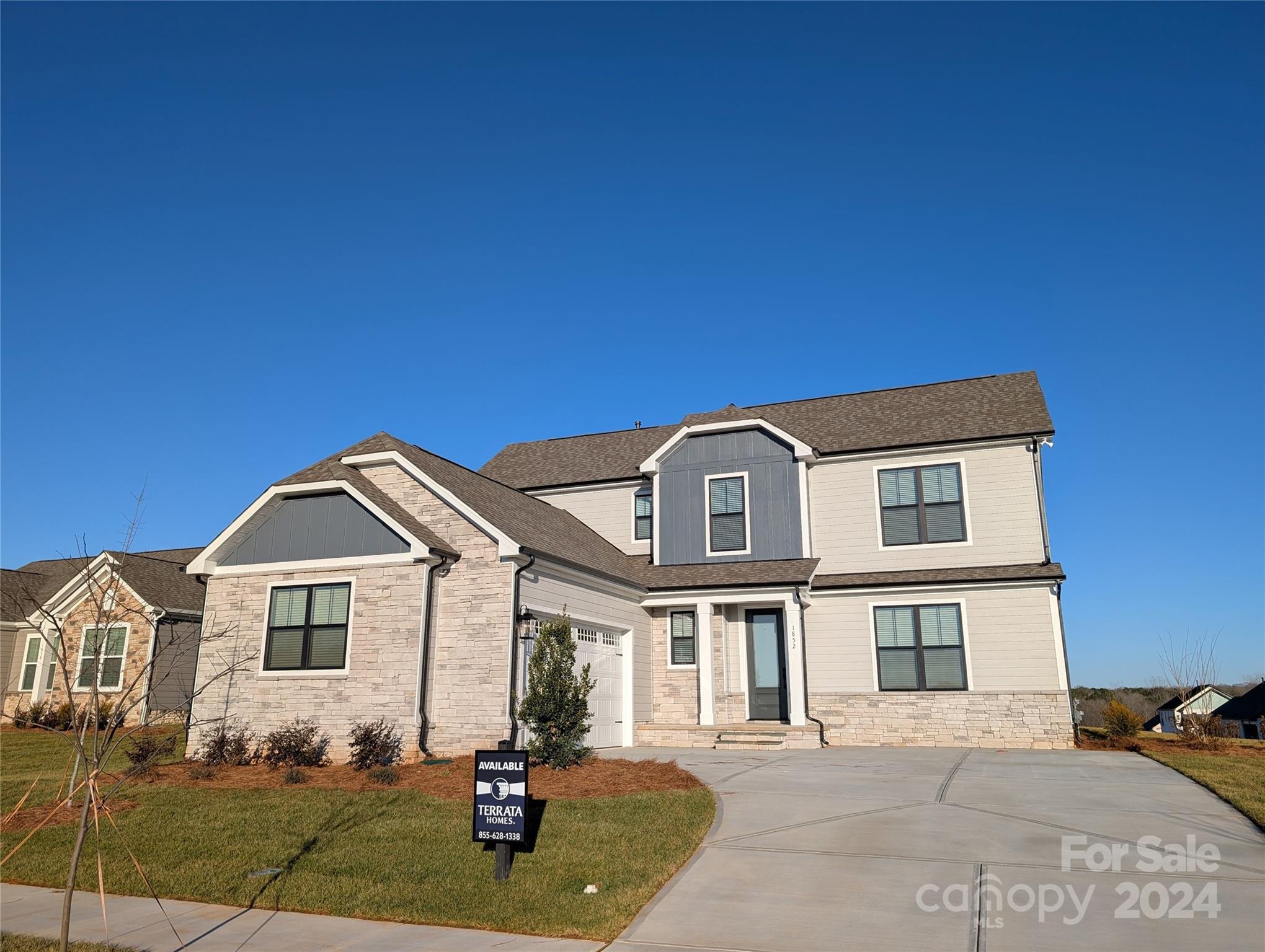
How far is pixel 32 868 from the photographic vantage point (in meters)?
8.76

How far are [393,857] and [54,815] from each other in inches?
216

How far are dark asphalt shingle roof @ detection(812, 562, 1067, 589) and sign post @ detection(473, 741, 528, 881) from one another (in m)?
13.0

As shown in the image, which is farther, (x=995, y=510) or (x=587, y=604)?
(x=995, y=510)

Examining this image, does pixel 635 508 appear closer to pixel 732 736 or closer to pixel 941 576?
pixel 732 736

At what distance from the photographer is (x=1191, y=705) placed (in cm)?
1947

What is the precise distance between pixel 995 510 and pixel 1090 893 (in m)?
13.4

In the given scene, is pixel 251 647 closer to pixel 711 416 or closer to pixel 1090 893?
pixel 711 416

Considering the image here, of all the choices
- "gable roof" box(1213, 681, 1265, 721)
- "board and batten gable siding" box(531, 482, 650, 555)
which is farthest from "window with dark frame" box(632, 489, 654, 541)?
"gable roof" box(1213, 681, 1265, 721)

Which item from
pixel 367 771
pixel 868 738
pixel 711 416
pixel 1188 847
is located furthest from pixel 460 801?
pixel 711 416

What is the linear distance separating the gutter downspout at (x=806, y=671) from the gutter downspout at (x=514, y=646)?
22.2 feet

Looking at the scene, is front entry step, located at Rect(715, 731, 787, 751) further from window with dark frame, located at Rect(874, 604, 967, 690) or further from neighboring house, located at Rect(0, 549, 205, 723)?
neighboring house, located at Rect(0, 549, 205, 723)

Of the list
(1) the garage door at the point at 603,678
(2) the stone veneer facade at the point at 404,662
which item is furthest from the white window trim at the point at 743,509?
(2) the stone veneer facade at the point at 404,662

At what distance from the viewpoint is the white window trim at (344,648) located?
1555 cm

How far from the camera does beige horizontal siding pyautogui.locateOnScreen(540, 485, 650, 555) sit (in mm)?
22797
